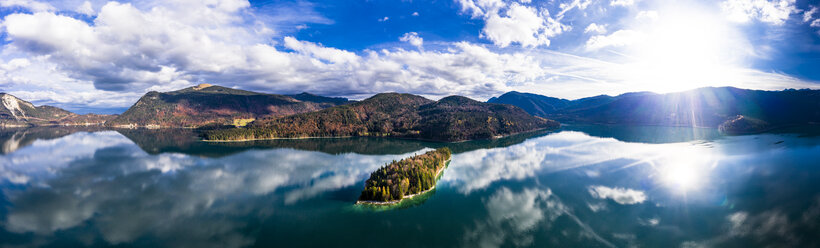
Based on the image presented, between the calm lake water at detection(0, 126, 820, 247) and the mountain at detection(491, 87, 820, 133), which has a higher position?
the mountain at detection(491, 87, 820, 133)

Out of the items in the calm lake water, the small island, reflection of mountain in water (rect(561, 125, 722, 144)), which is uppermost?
reflection of mountain in water (rect(561, 125, 722, 144))

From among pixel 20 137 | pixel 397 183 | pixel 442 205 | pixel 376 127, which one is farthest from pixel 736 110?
pixel 20 137

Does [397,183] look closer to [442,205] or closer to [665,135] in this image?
[442,205]

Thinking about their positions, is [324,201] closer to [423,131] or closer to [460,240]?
[460,240]

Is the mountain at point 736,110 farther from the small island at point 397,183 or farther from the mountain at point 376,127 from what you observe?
the small island at point 397,183

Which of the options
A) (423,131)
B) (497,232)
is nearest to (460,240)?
(497,232)

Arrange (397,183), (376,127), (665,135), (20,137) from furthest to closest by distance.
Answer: (376,127) < (20,137) < (665,135) < (397,183)

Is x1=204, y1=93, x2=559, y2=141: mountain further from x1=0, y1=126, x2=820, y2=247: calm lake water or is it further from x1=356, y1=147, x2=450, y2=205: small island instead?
x1=356, y1=147, x2=450, y2=205: small island

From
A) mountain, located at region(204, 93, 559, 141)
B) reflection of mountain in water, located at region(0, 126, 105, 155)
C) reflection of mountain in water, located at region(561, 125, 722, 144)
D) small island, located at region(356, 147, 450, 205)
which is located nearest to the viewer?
small island, located at region(356, 147, 450, 205)

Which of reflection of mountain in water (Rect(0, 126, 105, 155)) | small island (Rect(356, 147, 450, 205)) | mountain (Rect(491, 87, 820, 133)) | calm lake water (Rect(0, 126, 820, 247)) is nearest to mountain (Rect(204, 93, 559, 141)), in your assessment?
Result: reflection of mountain in water (Rect(0, 126, 105, 155))
